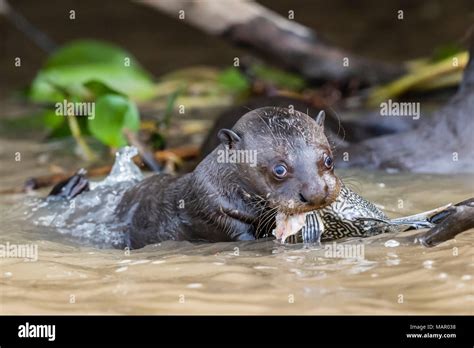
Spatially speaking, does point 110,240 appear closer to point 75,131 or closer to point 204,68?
point 75,131

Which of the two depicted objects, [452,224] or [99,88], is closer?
[452,224]

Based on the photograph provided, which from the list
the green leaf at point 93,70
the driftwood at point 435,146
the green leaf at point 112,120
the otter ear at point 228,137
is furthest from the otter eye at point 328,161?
the green leaf at point 93,70

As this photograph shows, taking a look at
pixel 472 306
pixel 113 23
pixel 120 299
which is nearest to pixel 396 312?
pixel 472 306

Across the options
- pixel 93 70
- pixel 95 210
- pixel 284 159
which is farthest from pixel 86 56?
pixel 284 159

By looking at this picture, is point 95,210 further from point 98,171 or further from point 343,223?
point 343,223

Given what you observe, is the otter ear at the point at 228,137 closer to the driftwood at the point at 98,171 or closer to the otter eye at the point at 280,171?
the otter eye at the point at 280,171
